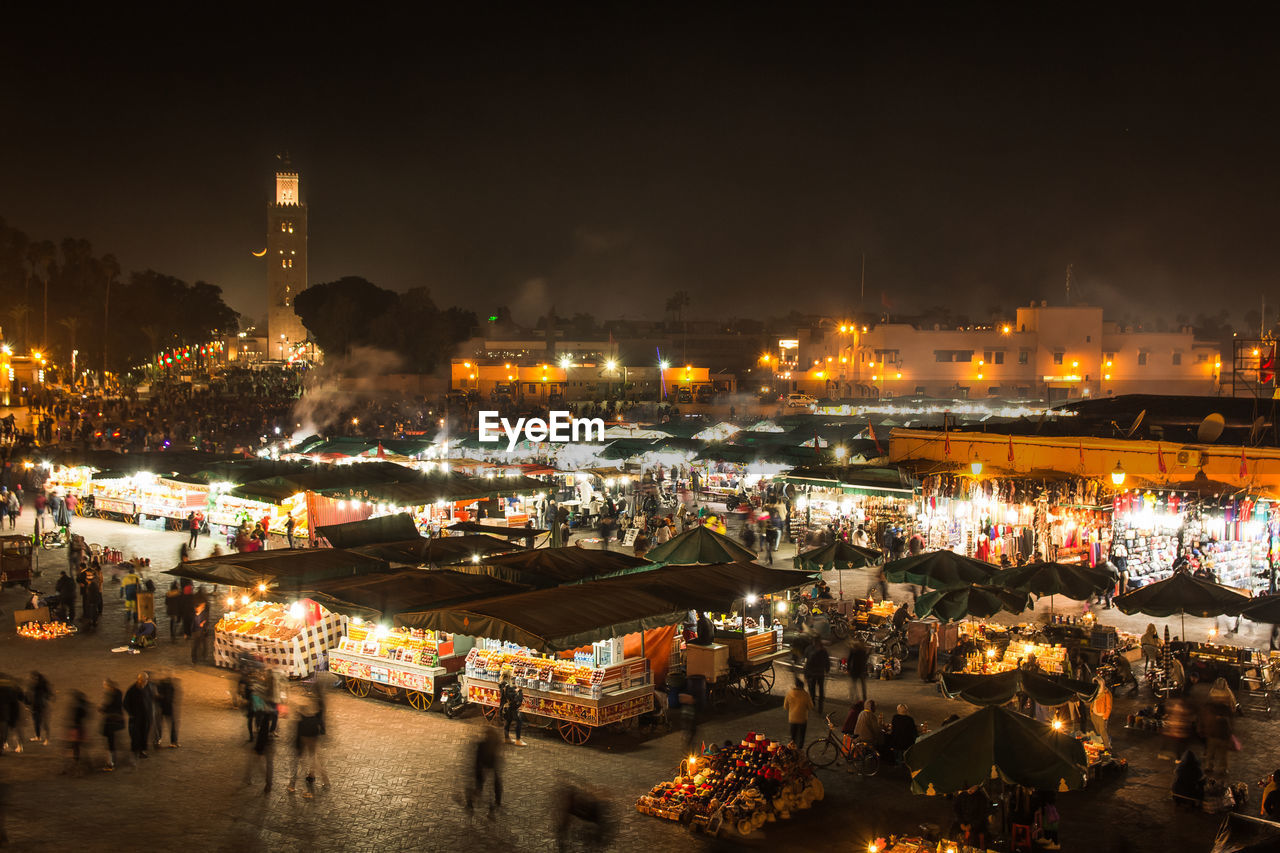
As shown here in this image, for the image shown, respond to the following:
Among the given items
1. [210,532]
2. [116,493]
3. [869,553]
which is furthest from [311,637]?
[116,493]

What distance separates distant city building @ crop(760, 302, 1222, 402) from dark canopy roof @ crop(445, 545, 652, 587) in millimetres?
51862

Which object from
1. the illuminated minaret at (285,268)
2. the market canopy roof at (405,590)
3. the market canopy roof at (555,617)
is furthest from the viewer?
the illuminated minaret at (285,268)

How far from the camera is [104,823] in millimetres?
9555

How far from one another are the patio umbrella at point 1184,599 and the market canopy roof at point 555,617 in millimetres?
6035

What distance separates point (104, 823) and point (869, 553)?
11.9 m

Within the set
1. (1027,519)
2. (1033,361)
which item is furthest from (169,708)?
(1033,361)

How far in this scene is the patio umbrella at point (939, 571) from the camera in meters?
15.6

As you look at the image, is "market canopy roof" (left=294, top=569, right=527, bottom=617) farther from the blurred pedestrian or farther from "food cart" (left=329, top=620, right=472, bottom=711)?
the blurred pedestrian

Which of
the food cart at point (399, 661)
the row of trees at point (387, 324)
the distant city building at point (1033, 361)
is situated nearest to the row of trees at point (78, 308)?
the row of trees at point (387, 324)

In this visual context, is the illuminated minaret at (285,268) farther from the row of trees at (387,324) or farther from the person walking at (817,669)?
the person walking at (817,669)

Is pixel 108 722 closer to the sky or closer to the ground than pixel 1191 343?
closer to the ground

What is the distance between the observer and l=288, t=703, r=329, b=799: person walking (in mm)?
10445

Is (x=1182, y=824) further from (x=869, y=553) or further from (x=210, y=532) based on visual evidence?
(x=210, y=532)

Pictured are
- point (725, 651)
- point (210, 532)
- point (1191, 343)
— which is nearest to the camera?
point (725, 651)
